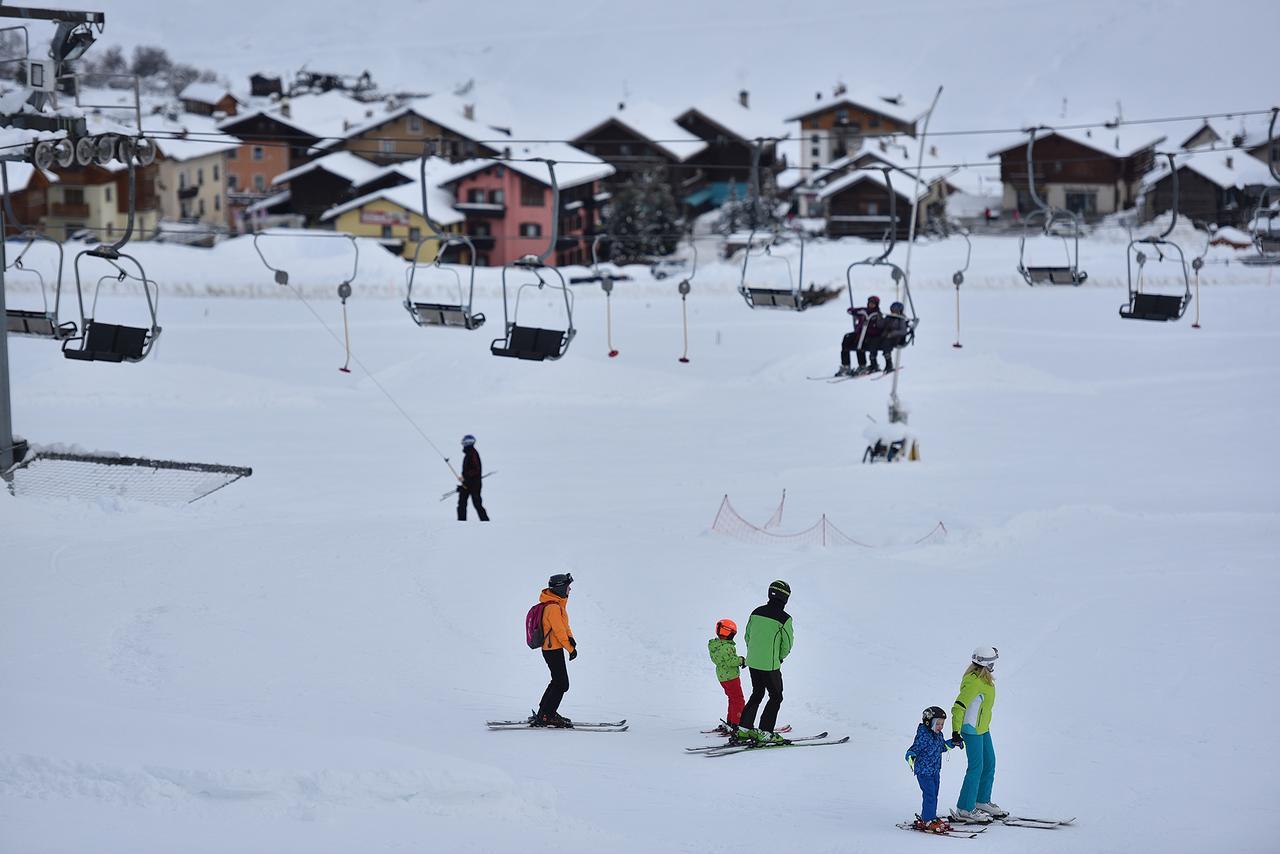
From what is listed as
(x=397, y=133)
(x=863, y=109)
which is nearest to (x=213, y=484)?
(x=397, y=133)

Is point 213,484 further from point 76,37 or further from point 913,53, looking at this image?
point 913,53

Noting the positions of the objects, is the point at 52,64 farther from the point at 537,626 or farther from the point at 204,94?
the point at 204,94

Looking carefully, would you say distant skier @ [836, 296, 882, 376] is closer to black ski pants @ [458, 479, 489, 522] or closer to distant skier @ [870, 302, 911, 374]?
distant skier @ [870, 302, 911, 374]

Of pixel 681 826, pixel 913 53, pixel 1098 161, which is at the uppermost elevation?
pixel 913 53

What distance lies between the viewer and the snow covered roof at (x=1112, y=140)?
6481 cm

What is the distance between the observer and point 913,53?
6516 inches

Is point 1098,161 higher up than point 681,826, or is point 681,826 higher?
point 1098,161

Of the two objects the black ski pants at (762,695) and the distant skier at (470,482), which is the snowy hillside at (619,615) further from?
the distant skier at (470,482)

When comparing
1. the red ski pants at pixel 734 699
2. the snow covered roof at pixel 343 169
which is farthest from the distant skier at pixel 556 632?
the snow covered roof at pixel 343 169

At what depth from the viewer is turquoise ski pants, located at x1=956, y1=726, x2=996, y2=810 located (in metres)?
9.45

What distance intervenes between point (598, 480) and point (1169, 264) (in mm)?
31047

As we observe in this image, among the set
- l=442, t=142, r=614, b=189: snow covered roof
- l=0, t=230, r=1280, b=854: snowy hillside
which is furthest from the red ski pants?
l=442, t=142, r=614, b=189: snow covered roof

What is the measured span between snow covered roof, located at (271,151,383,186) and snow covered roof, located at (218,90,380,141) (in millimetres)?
5643

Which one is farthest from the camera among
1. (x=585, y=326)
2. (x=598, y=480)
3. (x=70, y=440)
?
(x=585, y=326)
